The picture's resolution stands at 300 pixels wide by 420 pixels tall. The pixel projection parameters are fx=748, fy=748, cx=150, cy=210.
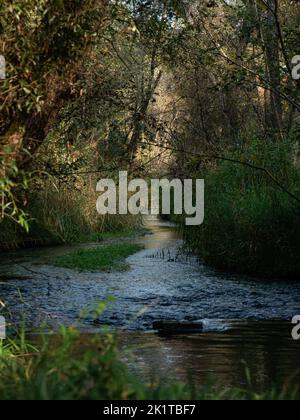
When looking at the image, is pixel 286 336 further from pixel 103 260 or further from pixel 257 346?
pixel 103 260

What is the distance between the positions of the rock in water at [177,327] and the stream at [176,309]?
0.12 meters

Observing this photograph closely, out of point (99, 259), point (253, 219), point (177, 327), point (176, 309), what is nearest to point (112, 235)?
point (99, 259)

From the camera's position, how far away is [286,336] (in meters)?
8.74

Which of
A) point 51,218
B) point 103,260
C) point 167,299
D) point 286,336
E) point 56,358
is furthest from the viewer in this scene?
point 51,218

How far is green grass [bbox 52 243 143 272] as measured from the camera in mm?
14711

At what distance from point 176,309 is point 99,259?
5259 millimetres

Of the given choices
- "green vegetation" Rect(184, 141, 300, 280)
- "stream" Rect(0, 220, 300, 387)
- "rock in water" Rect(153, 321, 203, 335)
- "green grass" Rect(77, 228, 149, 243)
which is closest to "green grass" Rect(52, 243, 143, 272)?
"stream" Rect(0, 220, 300, 387)

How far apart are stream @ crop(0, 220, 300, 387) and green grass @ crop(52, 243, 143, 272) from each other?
315mm

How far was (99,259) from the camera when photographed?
51.3 ft

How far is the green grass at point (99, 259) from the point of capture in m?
14.7

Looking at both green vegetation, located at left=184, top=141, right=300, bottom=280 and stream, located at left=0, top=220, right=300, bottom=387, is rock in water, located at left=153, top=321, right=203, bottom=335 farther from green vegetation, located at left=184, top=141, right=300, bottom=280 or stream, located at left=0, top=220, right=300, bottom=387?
green vegetation, located at left=184, top=141, right=300, bottom=280

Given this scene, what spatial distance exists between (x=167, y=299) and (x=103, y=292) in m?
1.13

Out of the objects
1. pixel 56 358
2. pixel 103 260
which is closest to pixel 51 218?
pixel 103 260

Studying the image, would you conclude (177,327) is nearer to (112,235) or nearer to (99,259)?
(99,259)
